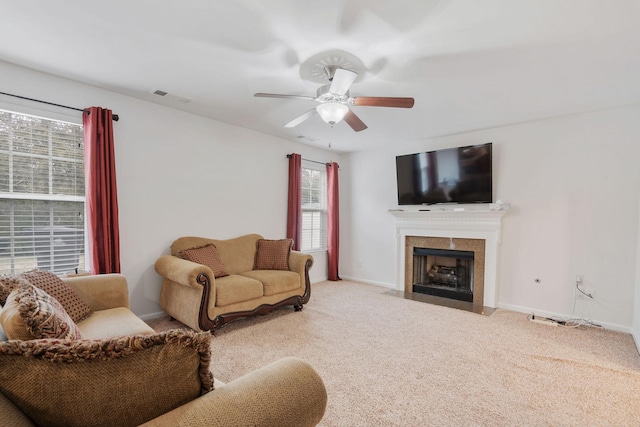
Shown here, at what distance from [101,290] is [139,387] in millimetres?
2188

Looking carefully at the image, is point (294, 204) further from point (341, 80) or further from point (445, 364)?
point (445, 364)

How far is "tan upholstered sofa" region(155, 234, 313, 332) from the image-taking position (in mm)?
3023

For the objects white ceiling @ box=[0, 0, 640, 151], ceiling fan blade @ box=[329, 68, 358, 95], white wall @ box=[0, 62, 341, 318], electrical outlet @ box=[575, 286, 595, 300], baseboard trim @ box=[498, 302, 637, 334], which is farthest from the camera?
electrical outlet @ box=[575, 286, 595, 300]

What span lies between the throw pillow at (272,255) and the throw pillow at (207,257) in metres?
0.59

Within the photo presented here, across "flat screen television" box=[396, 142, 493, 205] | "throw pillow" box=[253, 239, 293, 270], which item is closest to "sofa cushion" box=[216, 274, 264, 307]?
"throw pillow" box=[253, 239, 293, 270]

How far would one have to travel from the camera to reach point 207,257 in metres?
3.57

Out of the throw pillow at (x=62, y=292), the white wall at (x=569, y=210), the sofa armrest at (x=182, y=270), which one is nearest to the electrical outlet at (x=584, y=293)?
the white wall at (x=569, y=210)

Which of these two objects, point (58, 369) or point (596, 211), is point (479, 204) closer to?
point (596, 211)

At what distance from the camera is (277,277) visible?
147 inches

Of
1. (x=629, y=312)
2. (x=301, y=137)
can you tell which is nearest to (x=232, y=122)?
(x=301, y=137)

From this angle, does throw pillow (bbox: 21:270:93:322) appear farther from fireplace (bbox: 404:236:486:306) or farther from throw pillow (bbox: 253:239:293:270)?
fireplace (bbox: 404:236:486:306)

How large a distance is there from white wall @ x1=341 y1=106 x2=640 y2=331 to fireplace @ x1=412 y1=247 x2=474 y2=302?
1.57 feet

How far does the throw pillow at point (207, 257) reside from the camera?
346cm

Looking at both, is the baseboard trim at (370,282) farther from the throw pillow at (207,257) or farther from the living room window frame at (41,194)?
the living room window frame at (41,194)
